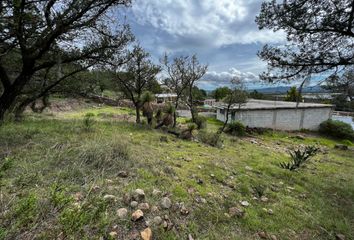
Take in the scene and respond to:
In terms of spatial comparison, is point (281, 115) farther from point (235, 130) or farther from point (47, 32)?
point (47, 32)

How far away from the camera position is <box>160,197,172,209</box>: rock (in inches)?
99.9

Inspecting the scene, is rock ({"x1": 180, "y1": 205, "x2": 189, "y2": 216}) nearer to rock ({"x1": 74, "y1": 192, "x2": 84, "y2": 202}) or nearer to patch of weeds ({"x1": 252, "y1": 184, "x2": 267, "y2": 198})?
rock ({"x1": 74, "y1": 192, "x2": 84, "y2": 202})

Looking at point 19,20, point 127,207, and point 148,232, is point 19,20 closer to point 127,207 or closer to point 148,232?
point 127,207

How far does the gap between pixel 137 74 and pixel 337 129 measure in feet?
67.9

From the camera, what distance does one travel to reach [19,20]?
324 centimetres

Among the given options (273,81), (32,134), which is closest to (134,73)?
(32,134)

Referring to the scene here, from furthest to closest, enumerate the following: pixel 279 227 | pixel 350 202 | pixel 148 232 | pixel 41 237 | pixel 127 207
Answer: pixel 350 202 < pixel 279 227 < pixel 127 207 < pixel 148 232 < pixel 41 237

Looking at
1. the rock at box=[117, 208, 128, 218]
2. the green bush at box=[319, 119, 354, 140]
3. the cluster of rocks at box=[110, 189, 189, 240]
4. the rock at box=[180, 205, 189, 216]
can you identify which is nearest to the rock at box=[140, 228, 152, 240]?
the cluster of rocks at box=[110, 189, 189, 240]

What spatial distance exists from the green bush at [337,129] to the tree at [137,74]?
19.4 meters

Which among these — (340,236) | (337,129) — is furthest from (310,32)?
(337,129)

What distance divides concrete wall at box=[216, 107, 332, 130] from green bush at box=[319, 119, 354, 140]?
0.86 metres

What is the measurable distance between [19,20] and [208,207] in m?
4.03

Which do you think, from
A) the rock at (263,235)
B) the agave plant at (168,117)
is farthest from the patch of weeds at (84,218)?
the agave plant at (168,117)

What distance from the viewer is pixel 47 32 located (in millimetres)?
4016
